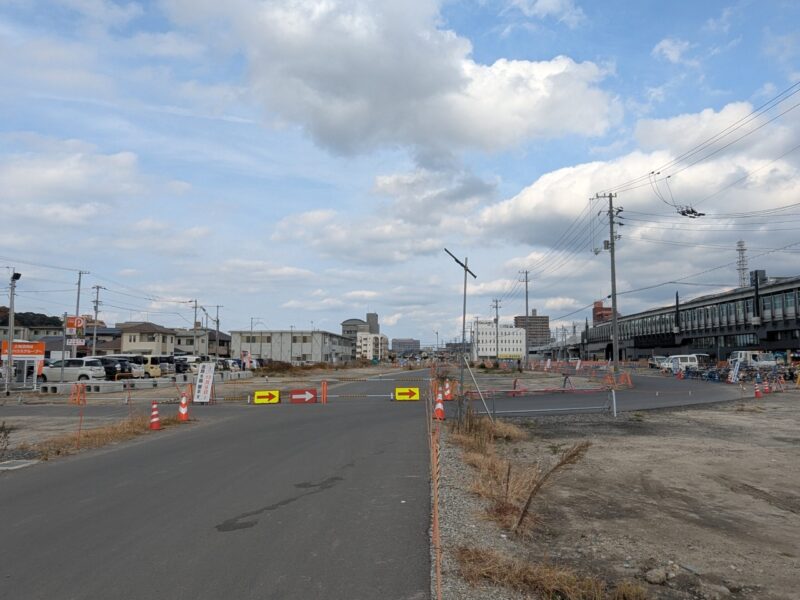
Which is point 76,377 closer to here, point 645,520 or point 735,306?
point 645,520

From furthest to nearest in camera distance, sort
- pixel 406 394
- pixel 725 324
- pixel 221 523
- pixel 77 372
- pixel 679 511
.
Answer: pixel 725 324
pixel 77 372
pixel 406 394
pixel 679 511
pixel 221 523

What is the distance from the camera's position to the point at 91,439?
15.6 metres

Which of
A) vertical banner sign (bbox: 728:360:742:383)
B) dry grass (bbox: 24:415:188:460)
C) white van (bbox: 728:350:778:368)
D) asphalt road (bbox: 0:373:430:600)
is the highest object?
white van (bbox: 728:350:778:368)

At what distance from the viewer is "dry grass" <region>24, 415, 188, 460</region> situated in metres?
14.3

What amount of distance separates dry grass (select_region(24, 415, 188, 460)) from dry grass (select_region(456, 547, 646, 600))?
1131 cm

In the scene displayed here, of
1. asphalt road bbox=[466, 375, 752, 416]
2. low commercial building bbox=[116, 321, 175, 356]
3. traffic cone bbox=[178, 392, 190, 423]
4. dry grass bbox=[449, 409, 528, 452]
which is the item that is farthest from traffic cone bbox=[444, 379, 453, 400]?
low commercial building bbox=[116, 321, 175, 356]

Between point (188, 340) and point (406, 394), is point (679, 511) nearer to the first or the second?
point (406, 394)

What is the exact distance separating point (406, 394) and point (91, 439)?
17.2 metres

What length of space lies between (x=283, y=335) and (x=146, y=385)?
86.5 m

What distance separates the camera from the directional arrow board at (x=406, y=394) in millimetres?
30344

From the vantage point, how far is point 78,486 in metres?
10.1

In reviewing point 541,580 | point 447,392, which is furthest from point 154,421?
point 541,580

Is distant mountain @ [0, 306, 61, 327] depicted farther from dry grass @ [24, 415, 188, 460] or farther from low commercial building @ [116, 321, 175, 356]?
dry grass @ [24, 415, 188, 460]

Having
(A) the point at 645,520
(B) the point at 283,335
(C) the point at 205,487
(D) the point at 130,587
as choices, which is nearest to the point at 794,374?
(A) the point at 645,520
